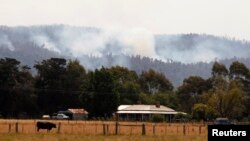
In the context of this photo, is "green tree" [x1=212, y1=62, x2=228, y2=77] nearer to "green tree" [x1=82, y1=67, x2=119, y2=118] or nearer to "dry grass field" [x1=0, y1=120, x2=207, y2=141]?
"green tree" [x1=82, y1=67, x2=119, y2=118]

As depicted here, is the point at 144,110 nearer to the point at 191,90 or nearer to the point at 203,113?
the point at 203,113

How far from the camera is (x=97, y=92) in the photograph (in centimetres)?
11488

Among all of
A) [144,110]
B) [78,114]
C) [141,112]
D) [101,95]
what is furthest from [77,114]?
[144,110]

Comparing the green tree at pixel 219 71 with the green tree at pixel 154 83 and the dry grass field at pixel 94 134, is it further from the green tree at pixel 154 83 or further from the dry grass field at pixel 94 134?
the dry grass field at pixel 94 134

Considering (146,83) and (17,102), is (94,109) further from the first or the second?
(146,83)

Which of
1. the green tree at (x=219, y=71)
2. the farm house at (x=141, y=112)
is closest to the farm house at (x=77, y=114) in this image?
the farm house at (x=141, y=112)

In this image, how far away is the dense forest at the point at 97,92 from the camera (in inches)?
4328

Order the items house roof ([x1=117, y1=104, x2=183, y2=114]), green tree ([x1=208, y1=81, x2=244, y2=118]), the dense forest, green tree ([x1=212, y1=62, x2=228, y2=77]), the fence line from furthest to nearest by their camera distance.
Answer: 1. green tree ([x1=212, y1=62, x2=228, y2=77])
2. house roof ([x1=117, y1=104, x2=183, y2=114])
3. the dense forest
4. green tree ([x1=208, y1=81, x2=244, y2=118])
5. the fence line

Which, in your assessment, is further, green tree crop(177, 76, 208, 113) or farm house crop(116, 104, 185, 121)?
green tree crop(177, 76, 208, 113)

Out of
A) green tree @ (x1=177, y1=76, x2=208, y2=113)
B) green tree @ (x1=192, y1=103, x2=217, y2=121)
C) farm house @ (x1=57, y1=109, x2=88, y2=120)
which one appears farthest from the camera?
green tree @ (x1=177, y1=76, x2=208, y2=113)

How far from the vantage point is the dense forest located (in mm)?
109938

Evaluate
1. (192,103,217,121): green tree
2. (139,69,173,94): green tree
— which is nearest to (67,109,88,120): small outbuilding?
(192,103,217,121): green tree

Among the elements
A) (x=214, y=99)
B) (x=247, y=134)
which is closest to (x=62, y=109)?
(x=214, y=99)

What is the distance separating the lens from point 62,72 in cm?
14038
